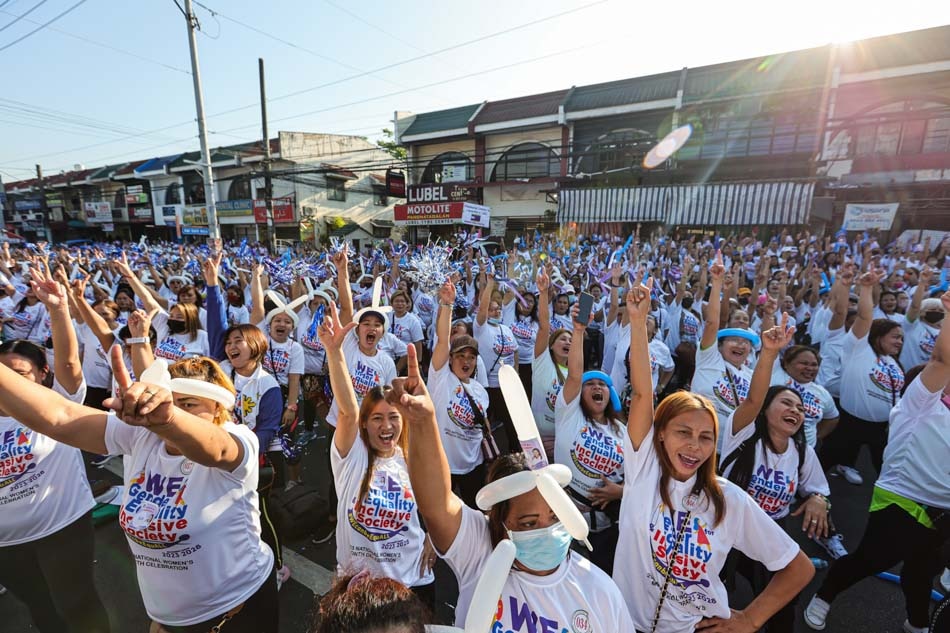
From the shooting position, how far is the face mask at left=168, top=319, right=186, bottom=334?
14.1ft

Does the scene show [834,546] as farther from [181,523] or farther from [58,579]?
[58,579]

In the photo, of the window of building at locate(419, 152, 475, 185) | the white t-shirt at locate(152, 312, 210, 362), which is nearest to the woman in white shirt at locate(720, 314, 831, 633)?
the white t-shirt at locate(152, 312, 210, 362)

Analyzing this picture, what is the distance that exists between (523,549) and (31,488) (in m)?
2.49

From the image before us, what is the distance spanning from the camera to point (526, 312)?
241 inches

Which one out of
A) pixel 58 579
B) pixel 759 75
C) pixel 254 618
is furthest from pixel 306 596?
pixel 759 75

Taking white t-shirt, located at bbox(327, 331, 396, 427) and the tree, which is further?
the tree

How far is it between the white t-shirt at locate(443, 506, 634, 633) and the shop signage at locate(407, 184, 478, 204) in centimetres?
2106

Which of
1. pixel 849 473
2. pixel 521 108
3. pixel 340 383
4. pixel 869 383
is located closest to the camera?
pixel 340 383

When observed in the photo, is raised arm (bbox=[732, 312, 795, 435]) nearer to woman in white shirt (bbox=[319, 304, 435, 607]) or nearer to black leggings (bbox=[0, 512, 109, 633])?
woman in white shirt (bbox=[319, 304, 435, 607])

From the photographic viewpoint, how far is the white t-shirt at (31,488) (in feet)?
7.00

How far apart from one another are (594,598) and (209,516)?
154 cm

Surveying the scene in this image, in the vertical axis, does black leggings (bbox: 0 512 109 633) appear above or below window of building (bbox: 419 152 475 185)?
below

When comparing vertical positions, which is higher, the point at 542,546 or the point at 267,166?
the point at 267,166

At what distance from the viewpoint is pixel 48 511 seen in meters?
2.20
